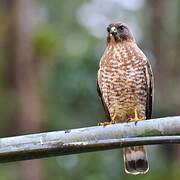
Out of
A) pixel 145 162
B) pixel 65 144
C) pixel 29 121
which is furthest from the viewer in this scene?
pixel 29 121

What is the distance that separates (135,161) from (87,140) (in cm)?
233

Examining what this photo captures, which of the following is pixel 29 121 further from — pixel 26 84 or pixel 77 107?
pixel 77 107

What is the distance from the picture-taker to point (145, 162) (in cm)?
453

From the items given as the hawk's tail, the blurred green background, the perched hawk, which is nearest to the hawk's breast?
the perched hawk

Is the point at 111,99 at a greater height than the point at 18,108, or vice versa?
the point at 111,99

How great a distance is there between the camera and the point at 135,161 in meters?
4.59

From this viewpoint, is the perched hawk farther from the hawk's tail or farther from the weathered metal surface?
the weathered metal surface

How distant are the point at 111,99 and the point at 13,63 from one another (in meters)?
5.37

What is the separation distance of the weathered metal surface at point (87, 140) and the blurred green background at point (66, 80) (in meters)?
6.91

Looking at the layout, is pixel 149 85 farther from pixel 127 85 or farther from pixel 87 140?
pixel 87 140

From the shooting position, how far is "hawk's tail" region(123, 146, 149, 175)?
448cm

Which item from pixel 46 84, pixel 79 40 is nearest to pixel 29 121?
pixel 46 84

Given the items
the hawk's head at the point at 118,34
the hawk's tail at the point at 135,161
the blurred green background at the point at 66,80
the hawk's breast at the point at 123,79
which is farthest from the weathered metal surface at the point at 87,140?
the blurred green background at the point at 66,80

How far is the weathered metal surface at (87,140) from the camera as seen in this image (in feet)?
7.43
